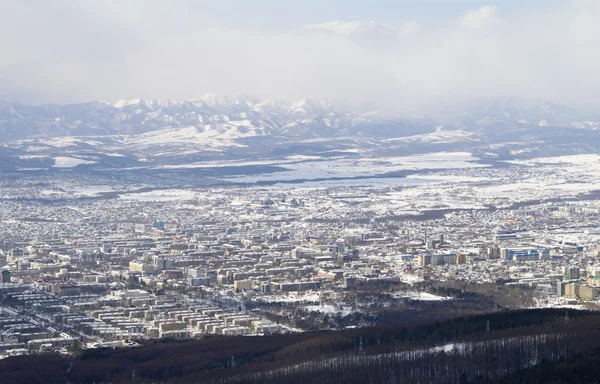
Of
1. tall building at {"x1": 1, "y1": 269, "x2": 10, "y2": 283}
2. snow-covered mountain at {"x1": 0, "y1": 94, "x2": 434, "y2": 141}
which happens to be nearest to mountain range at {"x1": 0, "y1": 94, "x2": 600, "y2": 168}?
snow-covered mountain at {"x1": 0, "y1": 94, "x2": 434, "y2": 141}

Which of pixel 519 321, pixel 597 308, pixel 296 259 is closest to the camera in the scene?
pixel 519 321

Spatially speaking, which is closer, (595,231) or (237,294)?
(237,294)

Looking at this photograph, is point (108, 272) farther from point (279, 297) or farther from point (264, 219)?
point (264, 219)

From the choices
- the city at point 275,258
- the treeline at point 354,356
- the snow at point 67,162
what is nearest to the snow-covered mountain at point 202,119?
the snow at point 67,162

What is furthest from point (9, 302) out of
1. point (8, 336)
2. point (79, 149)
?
point (79, 149)

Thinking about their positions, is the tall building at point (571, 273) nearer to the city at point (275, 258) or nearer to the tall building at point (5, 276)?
the city at point (275, 258)

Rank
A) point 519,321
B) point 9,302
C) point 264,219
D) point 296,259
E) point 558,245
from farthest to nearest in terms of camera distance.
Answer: point 264,219 → point 558,245 → point 296,259 → point 9,302 → point 519,321
